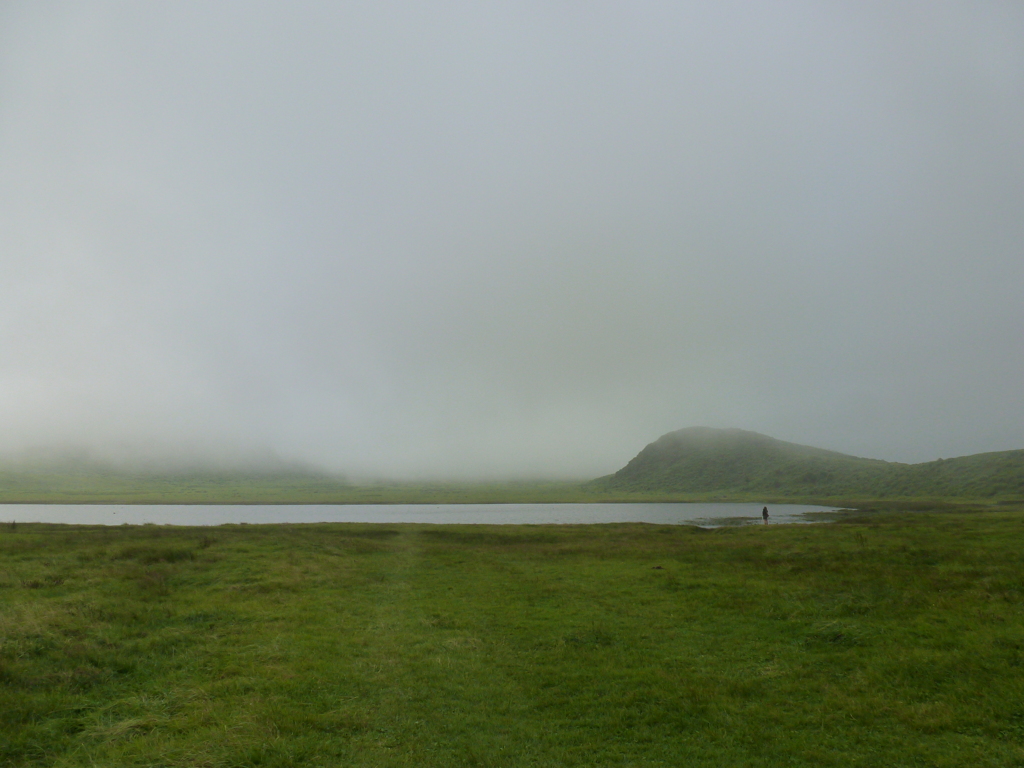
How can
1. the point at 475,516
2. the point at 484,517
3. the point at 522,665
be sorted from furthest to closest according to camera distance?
A: the point at 475,516 < the point at 484,517 < the point at 522,665

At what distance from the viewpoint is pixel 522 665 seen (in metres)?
19.9

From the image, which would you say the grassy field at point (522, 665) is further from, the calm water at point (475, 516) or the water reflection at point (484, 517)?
the calm water at point (475, 516)

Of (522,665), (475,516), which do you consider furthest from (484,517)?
(522,665)

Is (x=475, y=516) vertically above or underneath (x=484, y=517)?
underneath

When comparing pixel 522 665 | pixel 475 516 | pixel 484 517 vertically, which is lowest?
pixel 475 516

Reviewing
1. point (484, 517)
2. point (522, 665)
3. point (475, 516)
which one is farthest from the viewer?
point (475, 516)

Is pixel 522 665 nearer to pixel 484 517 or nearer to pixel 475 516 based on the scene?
pixel 484 517

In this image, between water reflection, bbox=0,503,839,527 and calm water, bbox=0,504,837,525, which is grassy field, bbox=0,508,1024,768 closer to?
water reflection, bbox=0,503,839,527

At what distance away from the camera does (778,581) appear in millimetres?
32281

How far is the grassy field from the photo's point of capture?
1334cm

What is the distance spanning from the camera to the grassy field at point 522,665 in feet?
43.8

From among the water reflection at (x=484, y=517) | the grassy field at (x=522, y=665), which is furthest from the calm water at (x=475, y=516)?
the grassy field at (x=522, y=665)

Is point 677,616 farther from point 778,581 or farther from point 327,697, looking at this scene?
point 327,697

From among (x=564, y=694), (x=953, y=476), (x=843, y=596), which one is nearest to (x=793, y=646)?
(x=843, y=596)
